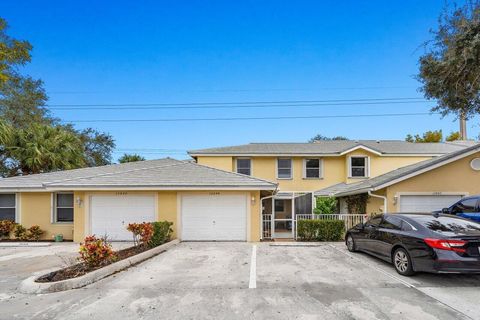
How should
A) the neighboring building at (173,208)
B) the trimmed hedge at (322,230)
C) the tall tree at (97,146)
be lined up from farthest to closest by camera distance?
the tall tree at (97,146), the trimmed hedge at (322,230), the neighboring building at (173,208)

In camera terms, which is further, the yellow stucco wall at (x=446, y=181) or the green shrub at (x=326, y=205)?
the green shrub at (x=326, y=205)

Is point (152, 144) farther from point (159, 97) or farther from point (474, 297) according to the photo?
point (474, 297)

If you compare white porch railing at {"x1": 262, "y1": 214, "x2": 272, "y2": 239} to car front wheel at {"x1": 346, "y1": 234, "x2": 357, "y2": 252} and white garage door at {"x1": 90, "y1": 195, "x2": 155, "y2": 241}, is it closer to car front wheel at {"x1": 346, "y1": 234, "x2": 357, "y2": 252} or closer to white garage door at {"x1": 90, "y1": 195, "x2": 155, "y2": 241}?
car front wheel at {"x1": 346, "y1": 234, "x2": 357, "y2": 252}

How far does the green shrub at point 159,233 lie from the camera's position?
1081cm

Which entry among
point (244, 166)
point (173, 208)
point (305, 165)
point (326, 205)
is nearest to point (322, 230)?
point (326, 205)

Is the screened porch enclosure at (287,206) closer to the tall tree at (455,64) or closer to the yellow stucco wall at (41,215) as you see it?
the tall tree at (455,64)

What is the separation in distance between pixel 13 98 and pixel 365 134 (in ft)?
102

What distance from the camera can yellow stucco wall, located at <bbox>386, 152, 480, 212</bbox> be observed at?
1254 cm

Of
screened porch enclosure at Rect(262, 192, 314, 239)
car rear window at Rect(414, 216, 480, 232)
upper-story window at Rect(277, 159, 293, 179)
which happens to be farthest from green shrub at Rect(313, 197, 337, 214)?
car rear window at Rect(414, 216, 480, 232)

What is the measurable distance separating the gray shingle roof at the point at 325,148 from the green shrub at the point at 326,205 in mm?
3452

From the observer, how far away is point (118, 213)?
42.7 feet

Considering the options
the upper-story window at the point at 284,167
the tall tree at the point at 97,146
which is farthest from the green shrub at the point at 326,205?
the tall tree at the point at 97,146

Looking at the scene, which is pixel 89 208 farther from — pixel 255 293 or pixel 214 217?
pixel 255 293

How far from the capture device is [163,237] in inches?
451
